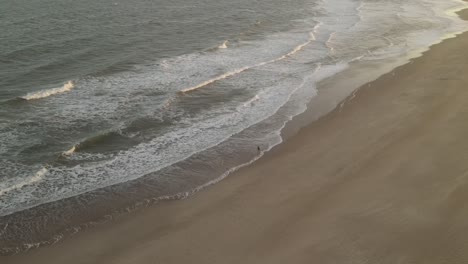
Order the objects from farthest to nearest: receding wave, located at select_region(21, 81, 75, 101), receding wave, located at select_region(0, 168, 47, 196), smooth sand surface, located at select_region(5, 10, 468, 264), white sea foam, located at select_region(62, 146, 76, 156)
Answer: receding wave, located at select_region(21, 81, 75, 101) → white sea foam, located at select_region(62, 146, 76, 156) → receding wave, located at select_region(0, 168, 47, 196) → smooth sand surface, located at select_region(5, 10, 468, 264)

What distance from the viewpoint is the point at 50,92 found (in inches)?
727

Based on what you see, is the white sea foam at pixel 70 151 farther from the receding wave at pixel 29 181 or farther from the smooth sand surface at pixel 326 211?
the smooth sand surface at pixel 326 211

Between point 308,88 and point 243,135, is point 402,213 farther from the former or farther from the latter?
point 308,88

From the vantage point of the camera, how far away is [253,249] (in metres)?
9.53

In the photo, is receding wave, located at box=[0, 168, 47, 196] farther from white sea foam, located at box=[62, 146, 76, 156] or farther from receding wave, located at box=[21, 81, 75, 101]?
receding wave, located at box=[21, 81, 75, 101]

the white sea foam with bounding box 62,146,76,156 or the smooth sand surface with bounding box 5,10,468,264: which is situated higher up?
the white sea foam with bounding box 62,146,76,156

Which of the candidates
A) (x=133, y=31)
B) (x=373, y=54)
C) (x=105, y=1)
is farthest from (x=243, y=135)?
(x=105, y=1)

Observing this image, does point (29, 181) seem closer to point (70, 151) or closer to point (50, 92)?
point (70, 151)

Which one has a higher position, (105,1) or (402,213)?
(105,1)

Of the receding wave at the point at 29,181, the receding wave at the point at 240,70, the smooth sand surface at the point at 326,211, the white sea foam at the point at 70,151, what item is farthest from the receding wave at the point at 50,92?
the smooth sand surface at the point at 326,211

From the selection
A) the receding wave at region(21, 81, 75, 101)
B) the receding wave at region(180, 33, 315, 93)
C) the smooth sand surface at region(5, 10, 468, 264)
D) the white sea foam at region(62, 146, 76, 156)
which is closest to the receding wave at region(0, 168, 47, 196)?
the white sea foam at region(62, 146, 76, 156)

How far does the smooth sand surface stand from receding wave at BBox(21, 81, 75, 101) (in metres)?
9.07

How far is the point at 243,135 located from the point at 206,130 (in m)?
1.23

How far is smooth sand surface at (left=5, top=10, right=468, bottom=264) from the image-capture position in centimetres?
942
